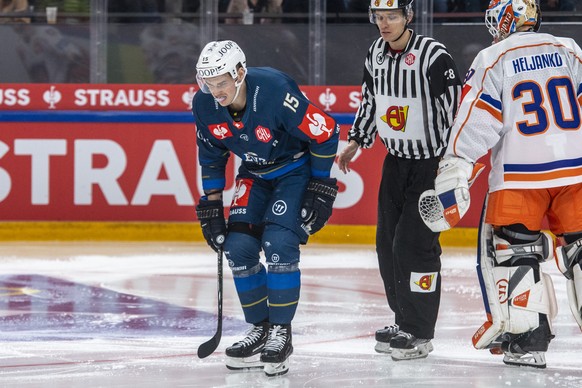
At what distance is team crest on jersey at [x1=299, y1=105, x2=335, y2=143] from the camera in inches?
181

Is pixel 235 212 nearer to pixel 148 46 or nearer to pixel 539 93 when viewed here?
pixel 539 93

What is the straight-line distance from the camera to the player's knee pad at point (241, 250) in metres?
4.67

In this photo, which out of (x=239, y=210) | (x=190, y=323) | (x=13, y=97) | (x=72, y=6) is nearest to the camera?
(x=239, y=210)

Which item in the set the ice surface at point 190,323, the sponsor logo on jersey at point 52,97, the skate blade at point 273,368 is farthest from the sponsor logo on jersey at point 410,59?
the sponsor logo on jersey at point 52,97

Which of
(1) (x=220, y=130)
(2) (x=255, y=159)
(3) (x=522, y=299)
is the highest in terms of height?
(1) (x=220, y=130)

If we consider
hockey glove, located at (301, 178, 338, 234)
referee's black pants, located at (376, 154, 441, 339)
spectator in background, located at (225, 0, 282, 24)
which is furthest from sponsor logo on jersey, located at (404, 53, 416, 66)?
spectator in background, located at (225, 0, 282, 24)

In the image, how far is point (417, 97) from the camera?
496 centimetres

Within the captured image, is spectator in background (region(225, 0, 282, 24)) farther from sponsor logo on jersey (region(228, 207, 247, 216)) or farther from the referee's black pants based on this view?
sponsor logo on jersey (region(228, 207, 247, 216))

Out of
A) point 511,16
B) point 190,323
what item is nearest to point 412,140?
point 511,16

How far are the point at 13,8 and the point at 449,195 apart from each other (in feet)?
17.8

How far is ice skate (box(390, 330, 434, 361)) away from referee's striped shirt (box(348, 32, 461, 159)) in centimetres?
72

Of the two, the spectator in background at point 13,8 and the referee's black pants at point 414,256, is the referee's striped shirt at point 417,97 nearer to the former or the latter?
the referee's black pants at point 414,256

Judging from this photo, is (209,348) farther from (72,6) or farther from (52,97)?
(72,6)

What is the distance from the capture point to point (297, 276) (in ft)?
15.3
